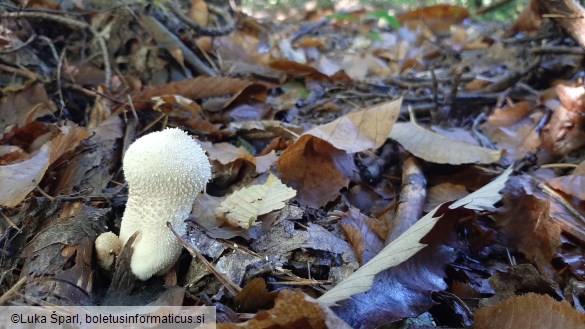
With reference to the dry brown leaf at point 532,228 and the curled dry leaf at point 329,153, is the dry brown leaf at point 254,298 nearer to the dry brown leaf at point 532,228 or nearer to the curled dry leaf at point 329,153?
the curled dry leaf at point 329,153

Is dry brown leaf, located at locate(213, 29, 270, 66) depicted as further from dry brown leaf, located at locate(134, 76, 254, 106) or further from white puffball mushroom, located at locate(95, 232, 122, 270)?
white puffball mushroom, located at locate(95, 232, 122, 270)

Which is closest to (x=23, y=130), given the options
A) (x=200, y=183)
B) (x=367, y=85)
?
(x=200, y=183)

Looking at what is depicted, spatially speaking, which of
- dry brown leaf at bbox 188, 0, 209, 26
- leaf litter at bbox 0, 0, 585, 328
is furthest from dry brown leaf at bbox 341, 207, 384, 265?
dry brown leaf at bbox 188, 0, 209, 26

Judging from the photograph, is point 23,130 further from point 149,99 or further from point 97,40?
Result: point 97,40

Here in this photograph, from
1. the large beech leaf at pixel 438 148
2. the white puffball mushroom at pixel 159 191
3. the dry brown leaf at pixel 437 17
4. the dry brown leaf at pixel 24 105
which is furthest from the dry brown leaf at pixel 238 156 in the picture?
the dry brown leaf at pixel 437 17

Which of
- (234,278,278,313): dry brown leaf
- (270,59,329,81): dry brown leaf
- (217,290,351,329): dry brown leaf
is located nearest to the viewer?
(217,290,351,329): dry brown leaf
